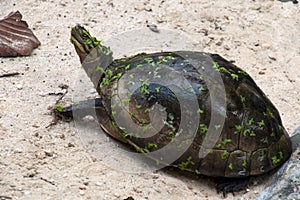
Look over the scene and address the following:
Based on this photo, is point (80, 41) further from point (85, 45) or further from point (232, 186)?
point (232, 186)

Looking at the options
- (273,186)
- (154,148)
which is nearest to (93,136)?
(154,148)

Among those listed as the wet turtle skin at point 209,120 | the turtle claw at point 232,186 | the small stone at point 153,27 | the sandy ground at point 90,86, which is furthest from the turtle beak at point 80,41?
the turtle claw at point 232,186

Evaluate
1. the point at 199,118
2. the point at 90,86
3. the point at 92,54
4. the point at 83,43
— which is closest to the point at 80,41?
the point at 83,43

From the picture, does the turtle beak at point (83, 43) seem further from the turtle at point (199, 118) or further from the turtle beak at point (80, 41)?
the turtle at point (199, 118)

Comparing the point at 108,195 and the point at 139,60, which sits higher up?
the point at 139,60

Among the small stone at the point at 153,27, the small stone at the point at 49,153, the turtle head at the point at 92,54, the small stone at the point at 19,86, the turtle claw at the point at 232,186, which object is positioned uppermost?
the turtle head at the point at 92,54

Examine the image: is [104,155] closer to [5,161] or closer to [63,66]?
[5,161]
